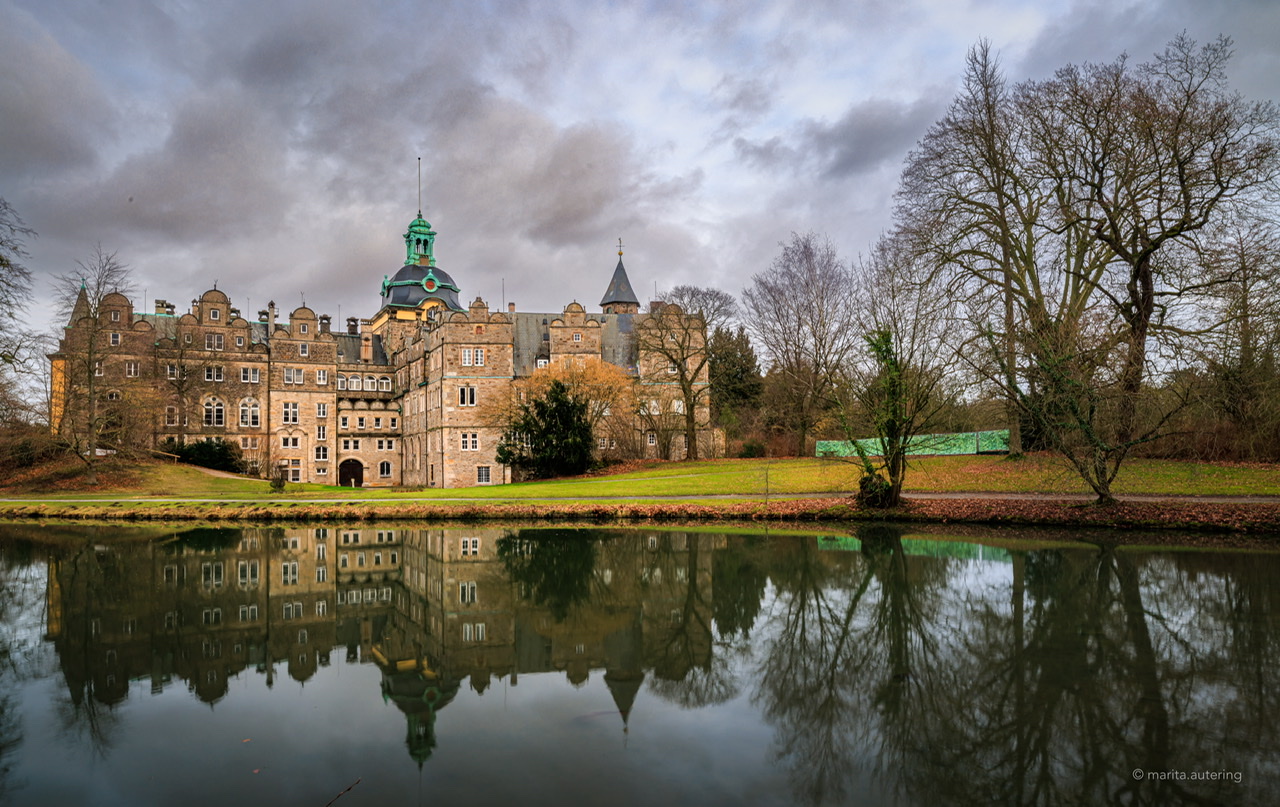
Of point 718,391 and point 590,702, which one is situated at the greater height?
point 718,391

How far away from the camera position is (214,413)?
177 feet

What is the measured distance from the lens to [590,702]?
8016 mm

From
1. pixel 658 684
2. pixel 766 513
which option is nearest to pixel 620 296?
pixel 766 513

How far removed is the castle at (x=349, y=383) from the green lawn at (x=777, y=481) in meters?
4.94

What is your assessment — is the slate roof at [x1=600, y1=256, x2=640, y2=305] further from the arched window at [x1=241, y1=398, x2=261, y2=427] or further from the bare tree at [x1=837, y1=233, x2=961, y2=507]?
the bare tree at [x1=837, y1=233, x2=961, y2=507]

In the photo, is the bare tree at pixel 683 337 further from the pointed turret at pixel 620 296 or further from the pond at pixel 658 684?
the pond at pixel 658 684

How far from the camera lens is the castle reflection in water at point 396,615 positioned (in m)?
9.05

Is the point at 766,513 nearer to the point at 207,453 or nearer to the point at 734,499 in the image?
the point at 734,499

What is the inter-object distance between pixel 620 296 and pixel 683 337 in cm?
2299

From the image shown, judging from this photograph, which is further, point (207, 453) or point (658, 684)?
point (207, 453)

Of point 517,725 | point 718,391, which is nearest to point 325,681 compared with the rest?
point 517,725

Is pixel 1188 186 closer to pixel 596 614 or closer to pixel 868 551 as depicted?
pixel 868 551

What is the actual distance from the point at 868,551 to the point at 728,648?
332 inches

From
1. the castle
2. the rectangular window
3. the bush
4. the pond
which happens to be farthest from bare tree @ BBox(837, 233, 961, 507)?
the bush
